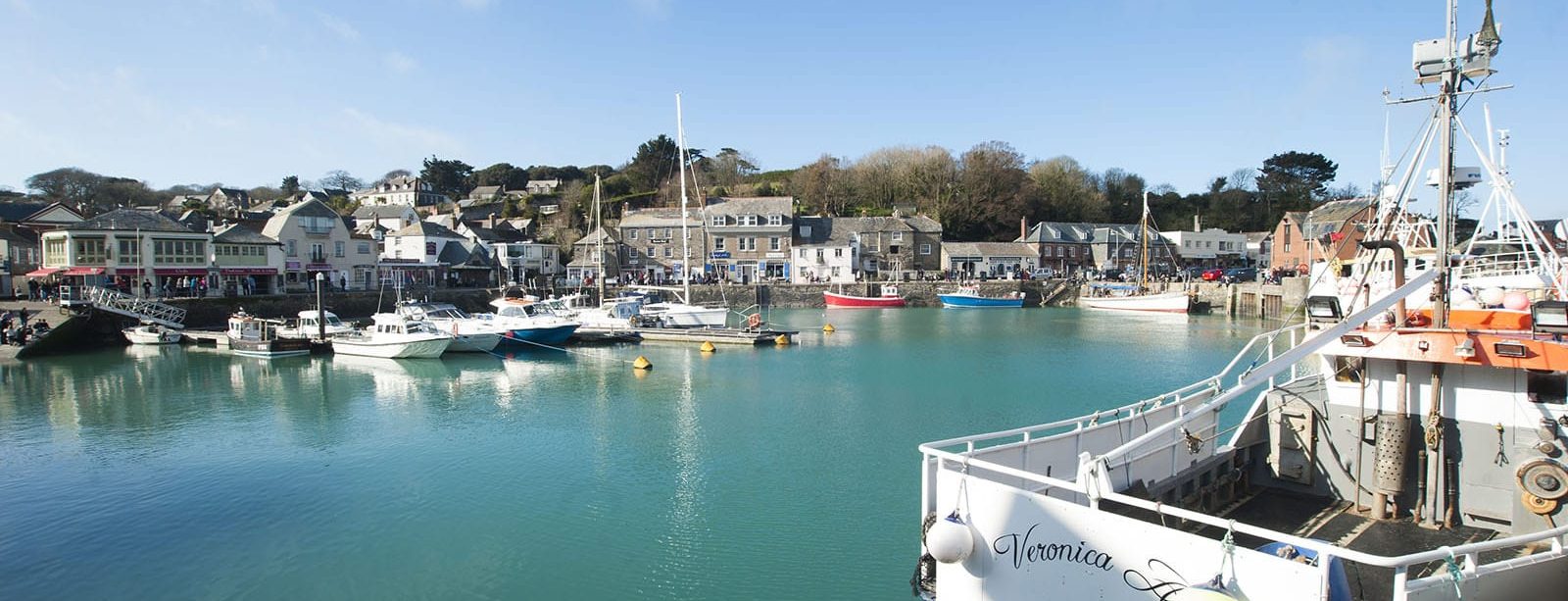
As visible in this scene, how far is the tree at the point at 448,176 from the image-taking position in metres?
115

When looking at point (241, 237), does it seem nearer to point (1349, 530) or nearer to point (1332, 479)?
point (1332, 479)

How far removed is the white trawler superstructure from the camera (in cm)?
609

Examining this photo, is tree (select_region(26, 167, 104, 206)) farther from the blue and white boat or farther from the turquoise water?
the blue and white boat

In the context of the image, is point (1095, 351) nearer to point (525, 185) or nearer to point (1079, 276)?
point (1079, 276)

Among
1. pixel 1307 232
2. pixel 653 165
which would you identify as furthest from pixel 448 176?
pixel 1307 232

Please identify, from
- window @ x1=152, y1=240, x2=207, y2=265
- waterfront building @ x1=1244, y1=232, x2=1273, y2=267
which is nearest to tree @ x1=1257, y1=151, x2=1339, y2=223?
waterfront building @ x1=1244, y1=232, x2=1273, y2=267

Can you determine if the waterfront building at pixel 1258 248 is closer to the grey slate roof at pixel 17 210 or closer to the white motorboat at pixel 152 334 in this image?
the white motorboat at pixel 152 334

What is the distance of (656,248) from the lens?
75.4 metres

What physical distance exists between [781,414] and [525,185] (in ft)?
344

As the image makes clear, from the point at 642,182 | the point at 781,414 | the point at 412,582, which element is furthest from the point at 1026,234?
the point at 412,582

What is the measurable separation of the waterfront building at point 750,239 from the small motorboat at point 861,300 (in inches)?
308

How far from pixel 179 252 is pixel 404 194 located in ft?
214

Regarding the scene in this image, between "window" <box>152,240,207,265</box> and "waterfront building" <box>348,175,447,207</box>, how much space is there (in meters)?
61.5

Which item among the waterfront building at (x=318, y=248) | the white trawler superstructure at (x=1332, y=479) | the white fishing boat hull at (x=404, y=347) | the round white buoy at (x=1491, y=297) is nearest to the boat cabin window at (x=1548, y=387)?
the white trawler superstructure at (x=1332, y=479)
